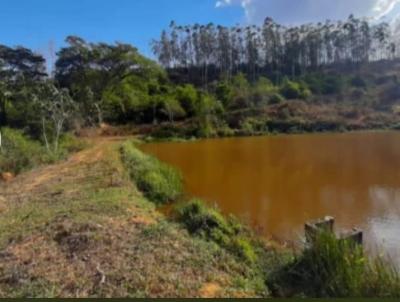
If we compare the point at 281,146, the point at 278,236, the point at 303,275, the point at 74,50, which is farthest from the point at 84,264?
the point at 74,50

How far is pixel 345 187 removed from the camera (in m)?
12.1

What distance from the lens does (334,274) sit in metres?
4.33

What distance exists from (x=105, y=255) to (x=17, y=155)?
33.3ft

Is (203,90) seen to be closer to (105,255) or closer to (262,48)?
(262,48)

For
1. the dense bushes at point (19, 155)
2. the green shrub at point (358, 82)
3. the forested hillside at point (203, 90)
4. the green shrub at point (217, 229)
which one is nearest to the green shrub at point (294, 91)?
the forested hillside at point (203, 90)

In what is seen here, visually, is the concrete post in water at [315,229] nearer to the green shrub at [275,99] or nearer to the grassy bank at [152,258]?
the grassy bank at [152,258]

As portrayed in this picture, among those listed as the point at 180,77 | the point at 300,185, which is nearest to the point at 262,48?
the point at 180,77

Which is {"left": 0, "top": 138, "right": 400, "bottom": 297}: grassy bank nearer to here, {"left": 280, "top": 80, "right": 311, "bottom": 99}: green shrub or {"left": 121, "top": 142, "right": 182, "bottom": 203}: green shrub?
{"left": 121, "top": 142, "right": 182, "bottom": 203}: green shrub

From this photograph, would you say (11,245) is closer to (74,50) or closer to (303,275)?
(303,275)

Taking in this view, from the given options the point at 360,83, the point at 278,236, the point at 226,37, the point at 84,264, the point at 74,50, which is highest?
the point at 226,37

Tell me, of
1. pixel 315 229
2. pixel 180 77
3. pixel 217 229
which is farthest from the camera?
pixel 180 77

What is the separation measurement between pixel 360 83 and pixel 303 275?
46.2 m

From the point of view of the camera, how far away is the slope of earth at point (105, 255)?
4207 mm

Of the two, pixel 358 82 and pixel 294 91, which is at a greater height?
pixel 358 82
